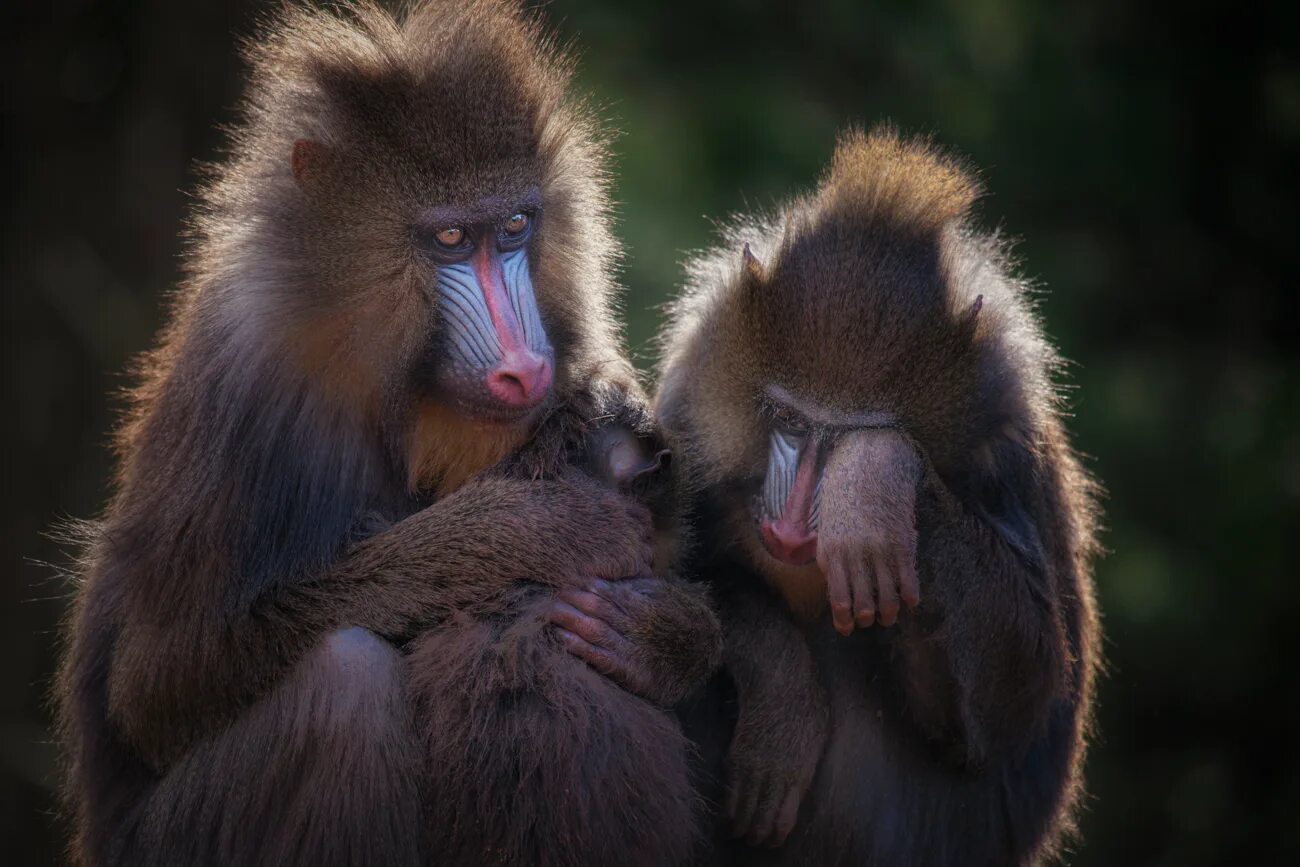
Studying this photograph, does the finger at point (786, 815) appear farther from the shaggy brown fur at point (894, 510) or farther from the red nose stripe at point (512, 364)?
the red nose stripe at point (512, 364)

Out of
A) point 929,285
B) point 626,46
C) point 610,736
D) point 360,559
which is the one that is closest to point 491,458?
point 360,559

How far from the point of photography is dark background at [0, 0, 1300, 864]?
7938 millimetres

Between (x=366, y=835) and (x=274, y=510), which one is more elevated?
(x=274, y=510)

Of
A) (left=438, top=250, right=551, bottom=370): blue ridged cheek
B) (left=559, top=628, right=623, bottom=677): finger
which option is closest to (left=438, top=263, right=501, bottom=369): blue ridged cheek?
(left=438, top=250, right=551, bottom=370): blue ridged cheek

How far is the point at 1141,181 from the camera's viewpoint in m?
8.60

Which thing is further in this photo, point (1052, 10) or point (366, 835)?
point (1052, 10)

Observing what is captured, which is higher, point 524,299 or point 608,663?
point 524,299

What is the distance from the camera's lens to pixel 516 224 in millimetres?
4172

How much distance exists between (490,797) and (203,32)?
575cm

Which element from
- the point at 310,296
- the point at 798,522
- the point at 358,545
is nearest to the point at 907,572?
the point at 798,522

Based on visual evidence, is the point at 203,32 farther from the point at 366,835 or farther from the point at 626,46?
the point at 366,835

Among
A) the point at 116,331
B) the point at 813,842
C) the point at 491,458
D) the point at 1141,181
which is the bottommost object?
the point at 116,331

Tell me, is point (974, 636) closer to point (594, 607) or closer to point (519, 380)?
point (594, 607)

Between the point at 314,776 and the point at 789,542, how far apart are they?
51.9 inches
